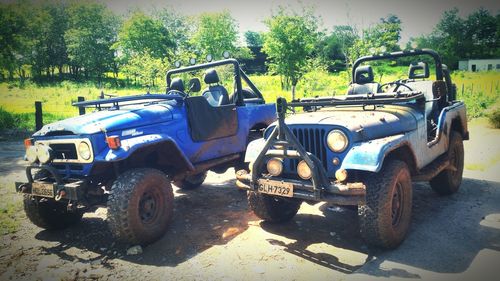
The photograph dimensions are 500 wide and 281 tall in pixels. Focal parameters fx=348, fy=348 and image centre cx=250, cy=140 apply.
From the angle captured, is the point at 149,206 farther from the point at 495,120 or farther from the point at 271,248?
the point at 495,120

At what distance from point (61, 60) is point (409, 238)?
7157cm

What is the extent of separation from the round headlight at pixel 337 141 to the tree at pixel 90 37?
214 feet

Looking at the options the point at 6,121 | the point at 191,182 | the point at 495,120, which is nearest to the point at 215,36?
the point at 6,121

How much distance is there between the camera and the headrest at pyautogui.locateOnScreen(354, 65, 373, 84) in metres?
5.70

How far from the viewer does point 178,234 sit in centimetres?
443

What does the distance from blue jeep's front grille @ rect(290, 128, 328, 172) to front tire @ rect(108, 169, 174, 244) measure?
162cm

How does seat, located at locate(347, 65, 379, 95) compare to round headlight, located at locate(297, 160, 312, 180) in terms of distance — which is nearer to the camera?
round headlight, located at locate(297, 160, 312, 180)

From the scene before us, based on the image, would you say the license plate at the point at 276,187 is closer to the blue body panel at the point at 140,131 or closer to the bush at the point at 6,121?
the blue body panel at the point at 140,131

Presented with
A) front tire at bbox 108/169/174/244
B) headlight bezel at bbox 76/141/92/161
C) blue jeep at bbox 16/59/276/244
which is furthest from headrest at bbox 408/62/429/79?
headlight bezel at bbox 76/141/92/161

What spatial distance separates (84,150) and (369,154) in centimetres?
313

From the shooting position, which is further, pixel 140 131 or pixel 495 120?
pixel 495 120

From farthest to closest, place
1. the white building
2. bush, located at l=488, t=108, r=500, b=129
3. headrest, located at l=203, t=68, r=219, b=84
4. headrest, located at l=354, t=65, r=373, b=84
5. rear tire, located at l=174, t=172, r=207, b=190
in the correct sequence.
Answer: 1. the white building
2. bush, located at l=488, t=108, r=500, b=129
3. rear tire, located at l=174, t=172, r=207, b=190
4. headrest, located at l=354, t=65, r=373, b=84
5. headrest, located at l=203, t=68, r=219, b=84

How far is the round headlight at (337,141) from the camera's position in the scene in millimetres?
3689

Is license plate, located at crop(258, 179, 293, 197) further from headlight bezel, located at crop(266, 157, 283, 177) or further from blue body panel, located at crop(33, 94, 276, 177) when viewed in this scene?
blue body panel, located at crop(33, 94, 276, 177)
